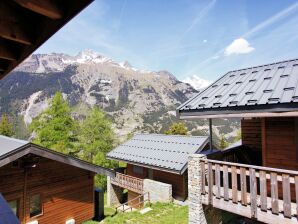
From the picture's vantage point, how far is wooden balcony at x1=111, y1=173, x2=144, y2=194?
784 inches

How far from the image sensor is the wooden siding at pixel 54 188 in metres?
11.3

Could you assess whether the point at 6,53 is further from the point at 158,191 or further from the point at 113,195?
the point at 113,195

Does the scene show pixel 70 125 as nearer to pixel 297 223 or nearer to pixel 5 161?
pixel 5 161

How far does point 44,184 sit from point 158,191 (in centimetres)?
876

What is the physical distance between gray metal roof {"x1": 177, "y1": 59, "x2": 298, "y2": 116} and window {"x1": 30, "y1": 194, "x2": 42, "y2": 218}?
28.4ft

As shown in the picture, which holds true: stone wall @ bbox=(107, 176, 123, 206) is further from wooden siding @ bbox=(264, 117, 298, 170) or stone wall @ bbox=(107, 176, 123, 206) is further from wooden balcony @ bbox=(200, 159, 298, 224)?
wooden siding @ bbox=(264, 117, 298, 170)

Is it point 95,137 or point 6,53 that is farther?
point 95,137

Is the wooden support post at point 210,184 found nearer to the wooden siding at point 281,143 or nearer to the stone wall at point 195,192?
the stone wall at point 195,192

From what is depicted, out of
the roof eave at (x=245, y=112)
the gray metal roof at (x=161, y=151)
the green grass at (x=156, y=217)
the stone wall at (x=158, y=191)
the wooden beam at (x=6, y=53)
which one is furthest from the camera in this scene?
the gray metal roof at (x=161, y=151)

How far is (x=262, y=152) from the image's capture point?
853cm

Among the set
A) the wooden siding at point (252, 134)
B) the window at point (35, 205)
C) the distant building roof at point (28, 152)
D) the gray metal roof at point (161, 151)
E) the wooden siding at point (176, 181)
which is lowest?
the wooden siding at point (176, 181)

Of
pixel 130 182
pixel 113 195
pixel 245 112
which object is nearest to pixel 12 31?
pixel 245 112

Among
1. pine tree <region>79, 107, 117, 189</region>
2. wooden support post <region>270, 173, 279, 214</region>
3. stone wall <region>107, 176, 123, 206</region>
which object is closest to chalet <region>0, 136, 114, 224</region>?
stone wall <region>107, 176, 123, 206</region>

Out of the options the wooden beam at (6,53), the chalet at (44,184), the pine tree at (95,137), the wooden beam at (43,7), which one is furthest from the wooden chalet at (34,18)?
the pine tree at (95,137)
